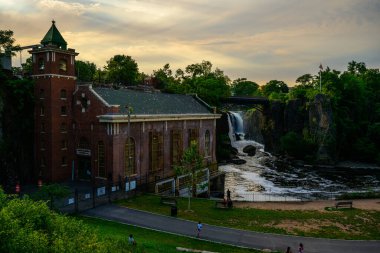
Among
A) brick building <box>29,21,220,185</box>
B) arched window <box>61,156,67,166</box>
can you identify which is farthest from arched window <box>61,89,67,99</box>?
arched window <box>61,156,67,166</box>

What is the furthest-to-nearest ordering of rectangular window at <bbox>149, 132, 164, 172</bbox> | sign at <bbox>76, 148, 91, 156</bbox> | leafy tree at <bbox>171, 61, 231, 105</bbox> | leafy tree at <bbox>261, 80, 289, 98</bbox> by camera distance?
leafy tree at <bbox>261, 80, 289, 98</bbox> < leafy tree at <bbox>171, 61, 231, 105</bbox> < rectangular window at <bbox>149, 132, 164, 172</bbox> < sign at <bbox>76, 148, 91, 156</bbox>

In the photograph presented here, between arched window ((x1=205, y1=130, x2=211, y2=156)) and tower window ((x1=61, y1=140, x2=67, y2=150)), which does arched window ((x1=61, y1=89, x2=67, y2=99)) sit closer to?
tower window ((x1=61, y1=140, x2=67, y2=150))

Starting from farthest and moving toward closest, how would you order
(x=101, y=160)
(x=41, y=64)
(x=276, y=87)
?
(x=276, y=87), (x=41, y=64), (x=101, y=160)

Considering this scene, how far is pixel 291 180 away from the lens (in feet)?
221

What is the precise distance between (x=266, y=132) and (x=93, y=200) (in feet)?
273

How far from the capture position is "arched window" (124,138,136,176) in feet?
148

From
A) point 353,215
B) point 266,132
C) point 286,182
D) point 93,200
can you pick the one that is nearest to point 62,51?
point 93,200

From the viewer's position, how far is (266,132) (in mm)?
112812

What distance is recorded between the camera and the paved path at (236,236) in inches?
1112

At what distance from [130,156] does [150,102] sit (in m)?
9.82

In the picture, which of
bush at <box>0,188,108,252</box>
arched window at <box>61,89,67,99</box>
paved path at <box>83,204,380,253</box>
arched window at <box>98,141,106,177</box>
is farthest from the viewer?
arched window at <box>61,89,67,99</box>

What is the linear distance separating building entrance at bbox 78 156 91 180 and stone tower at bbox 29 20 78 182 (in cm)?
120

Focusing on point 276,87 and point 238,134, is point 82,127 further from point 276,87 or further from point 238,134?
point 276,87

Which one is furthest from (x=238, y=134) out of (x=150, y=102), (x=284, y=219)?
(x=284, y=219)
